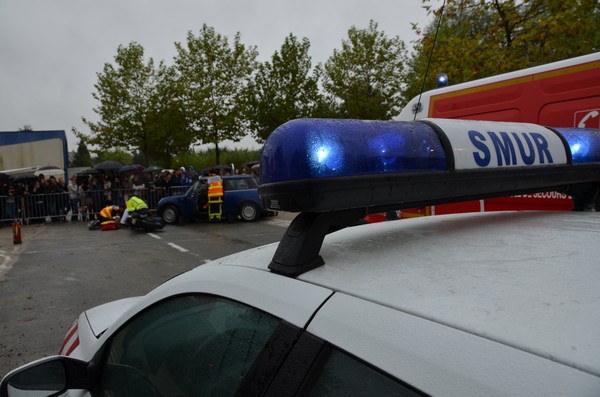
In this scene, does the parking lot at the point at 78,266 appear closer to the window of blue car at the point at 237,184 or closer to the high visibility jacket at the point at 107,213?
the high visibility jacket at the point at 107,213

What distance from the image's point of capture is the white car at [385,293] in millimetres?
706

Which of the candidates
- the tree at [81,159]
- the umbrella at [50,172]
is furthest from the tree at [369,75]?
the tree at [81,159]

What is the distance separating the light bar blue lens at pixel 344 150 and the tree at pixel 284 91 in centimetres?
2360

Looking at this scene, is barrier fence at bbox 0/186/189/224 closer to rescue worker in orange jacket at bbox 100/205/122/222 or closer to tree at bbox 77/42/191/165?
rescue worker in orange jacket at bbox 100/205/122/222

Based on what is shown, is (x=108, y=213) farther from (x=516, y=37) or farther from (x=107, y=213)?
(x=516, y=37)

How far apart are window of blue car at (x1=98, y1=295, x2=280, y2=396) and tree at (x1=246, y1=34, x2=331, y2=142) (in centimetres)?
2336

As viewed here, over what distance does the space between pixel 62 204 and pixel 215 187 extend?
22.5ft

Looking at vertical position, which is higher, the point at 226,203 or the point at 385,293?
the point at 385,293

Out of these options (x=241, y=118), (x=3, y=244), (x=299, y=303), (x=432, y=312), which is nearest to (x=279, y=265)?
(x=299, y=303)

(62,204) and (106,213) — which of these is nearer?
(106,213)

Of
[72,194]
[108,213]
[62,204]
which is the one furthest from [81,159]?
[108,213]

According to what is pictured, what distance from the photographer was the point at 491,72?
366 inches

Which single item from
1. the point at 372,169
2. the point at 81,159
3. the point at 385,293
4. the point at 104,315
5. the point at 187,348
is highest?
the point at 81,159

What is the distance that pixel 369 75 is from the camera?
25.6 meters
